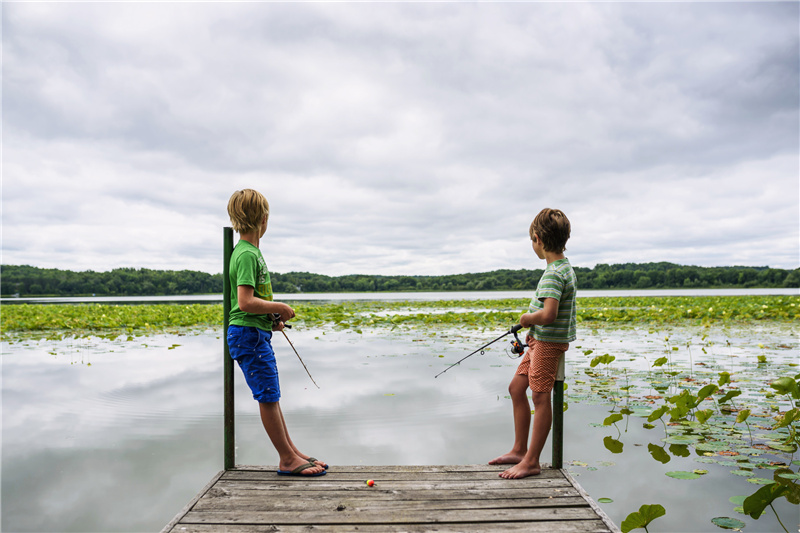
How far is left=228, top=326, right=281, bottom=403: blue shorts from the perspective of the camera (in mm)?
2303

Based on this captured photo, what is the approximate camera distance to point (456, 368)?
6.70 m

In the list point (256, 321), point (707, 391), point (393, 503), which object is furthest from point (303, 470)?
point (707, 391)

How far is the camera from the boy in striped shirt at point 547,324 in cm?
231

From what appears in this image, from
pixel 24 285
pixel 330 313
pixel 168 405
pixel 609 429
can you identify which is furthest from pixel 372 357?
pixel 24 285

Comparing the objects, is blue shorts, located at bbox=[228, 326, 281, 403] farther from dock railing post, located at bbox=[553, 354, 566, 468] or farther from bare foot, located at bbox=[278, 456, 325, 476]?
dock railing post, located at bbox=[553, 354, 566, 468]

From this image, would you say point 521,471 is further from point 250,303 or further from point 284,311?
point 250,303

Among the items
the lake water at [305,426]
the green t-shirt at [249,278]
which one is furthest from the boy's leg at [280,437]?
the green t-shirt at [249,278]

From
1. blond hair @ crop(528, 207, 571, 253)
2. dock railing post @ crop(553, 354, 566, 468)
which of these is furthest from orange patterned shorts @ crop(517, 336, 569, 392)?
blond hair @ crop(528, 207, 571, 253)

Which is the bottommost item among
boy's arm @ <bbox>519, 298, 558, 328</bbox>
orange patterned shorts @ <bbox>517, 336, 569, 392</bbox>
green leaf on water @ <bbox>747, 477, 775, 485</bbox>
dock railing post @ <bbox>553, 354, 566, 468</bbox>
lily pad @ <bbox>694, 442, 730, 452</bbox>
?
Answer: green leaf on water @ <bbox>747, 477, 775, 485</bbox>

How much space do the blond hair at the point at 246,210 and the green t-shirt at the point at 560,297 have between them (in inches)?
59.7

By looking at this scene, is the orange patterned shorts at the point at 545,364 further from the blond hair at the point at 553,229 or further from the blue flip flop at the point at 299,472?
the blue flip flop at the point at 299,472

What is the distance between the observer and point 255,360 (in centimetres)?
231

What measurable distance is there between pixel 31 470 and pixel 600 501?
4.02 m

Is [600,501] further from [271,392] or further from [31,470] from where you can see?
[31,470]
